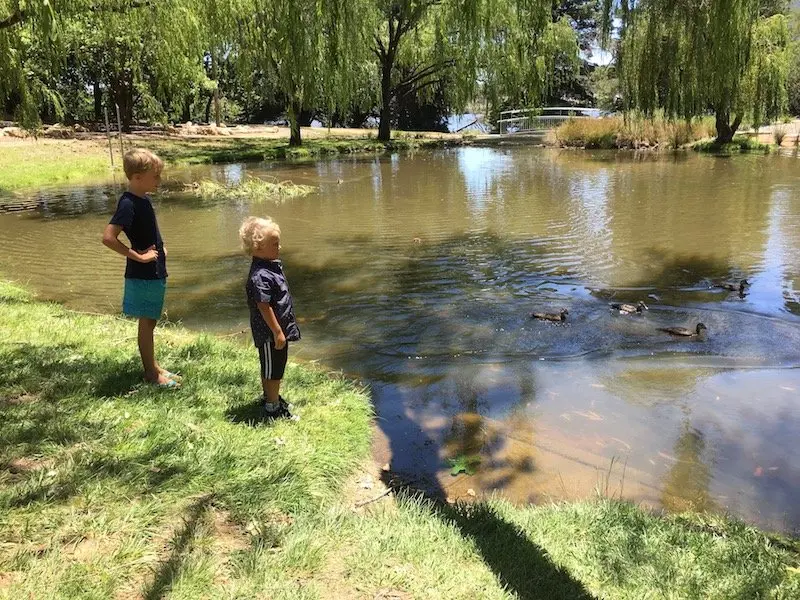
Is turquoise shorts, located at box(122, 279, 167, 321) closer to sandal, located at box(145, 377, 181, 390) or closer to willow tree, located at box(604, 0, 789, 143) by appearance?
sandal, located at box(145, 377, 181, 390)

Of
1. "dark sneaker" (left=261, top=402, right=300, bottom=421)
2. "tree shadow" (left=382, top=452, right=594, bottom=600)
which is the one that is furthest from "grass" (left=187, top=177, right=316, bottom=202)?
"tree shadow" (left=382, top=452, right=594, bottom=600)

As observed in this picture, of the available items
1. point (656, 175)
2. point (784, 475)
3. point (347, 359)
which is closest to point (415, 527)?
point (784, 475)

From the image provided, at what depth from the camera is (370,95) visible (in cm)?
3117

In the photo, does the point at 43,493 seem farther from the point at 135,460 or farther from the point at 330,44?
the point at 330,44

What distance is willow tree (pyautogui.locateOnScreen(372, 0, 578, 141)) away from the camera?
7.06m

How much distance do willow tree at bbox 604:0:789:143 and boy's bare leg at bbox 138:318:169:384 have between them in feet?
15.3

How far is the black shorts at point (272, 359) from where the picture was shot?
3.80 m

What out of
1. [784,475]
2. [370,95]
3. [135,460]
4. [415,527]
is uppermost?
[370,95]

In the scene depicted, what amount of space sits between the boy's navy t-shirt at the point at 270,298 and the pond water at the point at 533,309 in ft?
3.43

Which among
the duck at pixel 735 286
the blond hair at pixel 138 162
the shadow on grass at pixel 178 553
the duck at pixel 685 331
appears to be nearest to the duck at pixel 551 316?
the duck at pixel 685 331

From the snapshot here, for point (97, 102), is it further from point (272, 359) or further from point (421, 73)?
point (272, 359)

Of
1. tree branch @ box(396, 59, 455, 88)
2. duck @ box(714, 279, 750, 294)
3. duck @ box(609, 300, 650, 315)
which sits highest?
tree branch @ box(396, 59, 455, 88)

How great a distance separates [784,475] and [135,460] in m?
3.76

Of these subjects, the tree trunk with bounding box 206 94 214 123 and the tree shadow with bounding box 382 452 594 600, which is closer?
the tree shadow with bounding box 382 452 594 600
